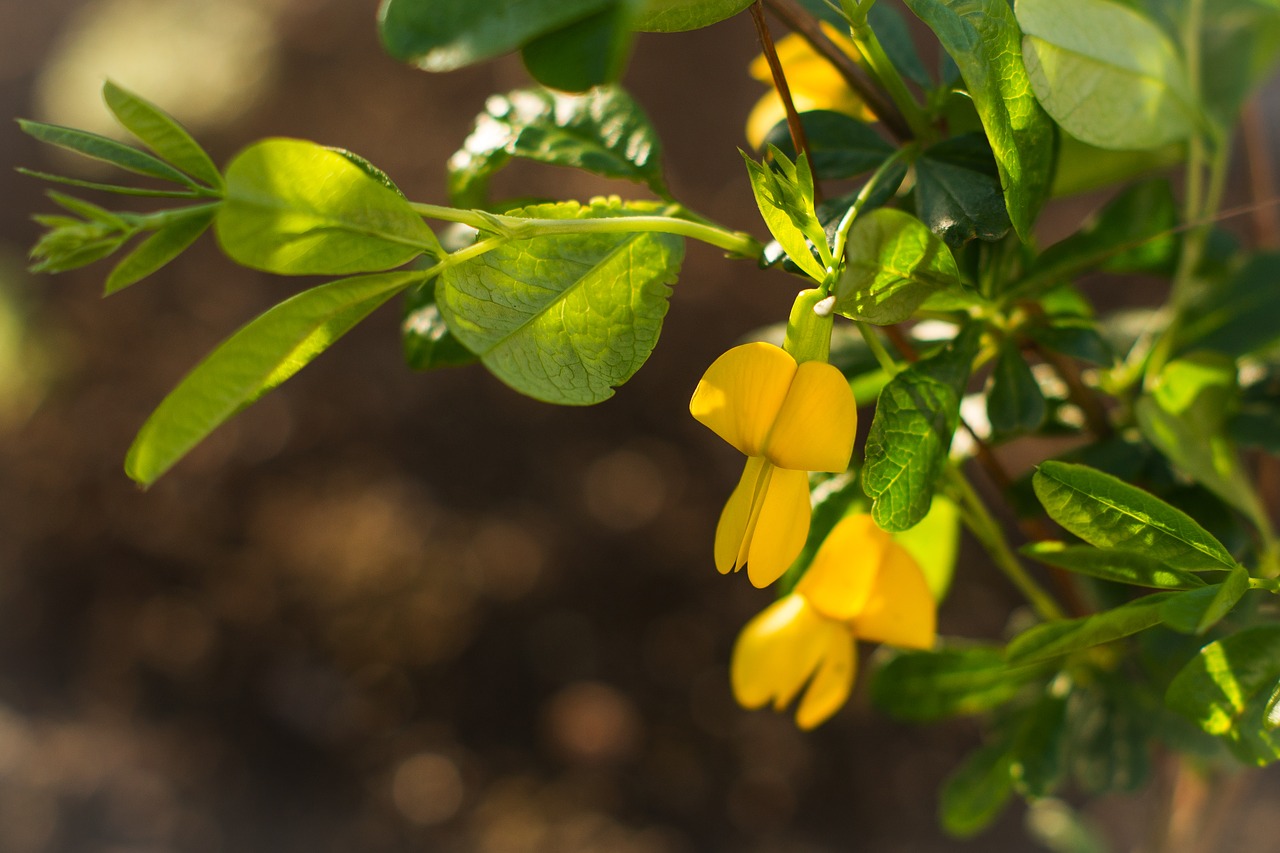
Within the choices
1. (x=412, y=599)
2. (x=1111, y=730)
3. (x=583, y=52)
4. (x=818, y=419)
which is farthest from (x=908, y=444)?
(x=412, y=599)

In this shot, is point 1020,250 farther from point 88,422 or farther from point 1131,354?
point 88,422

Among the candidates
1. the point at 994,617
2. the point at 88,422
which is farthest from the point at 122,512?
the point at 994,617

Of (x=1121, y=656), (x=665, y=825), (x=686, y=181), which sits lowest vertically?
(x=665, y=825)

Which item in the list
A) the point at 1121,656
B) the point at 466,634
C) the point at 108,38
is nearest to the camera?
the point at 1121,656

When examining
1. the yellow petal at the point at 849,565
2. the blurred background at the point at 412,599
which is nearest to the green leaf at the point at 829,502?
the yellow petal at the point at 849,565

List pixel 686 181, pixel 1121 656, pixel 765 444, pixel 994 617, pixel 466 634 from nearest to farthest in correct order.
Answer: pixel 765 444
pixel 1121 656
pixel 994 617
pixel 466 634
pixel 686 181

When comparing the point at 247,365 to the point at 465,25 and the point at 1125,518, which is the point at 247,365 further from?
the point at 1125,518

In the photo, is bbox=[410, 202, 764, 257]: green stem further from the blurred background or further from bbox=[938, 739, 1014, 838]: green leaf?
the blurred background

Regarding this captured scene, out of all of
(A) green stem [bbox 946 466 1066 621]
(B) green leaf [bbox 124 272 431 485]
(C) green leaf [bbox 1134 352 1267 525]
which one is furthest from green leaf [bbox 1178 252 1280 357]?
(B) green leaf [bbox 124 272 431 485]
